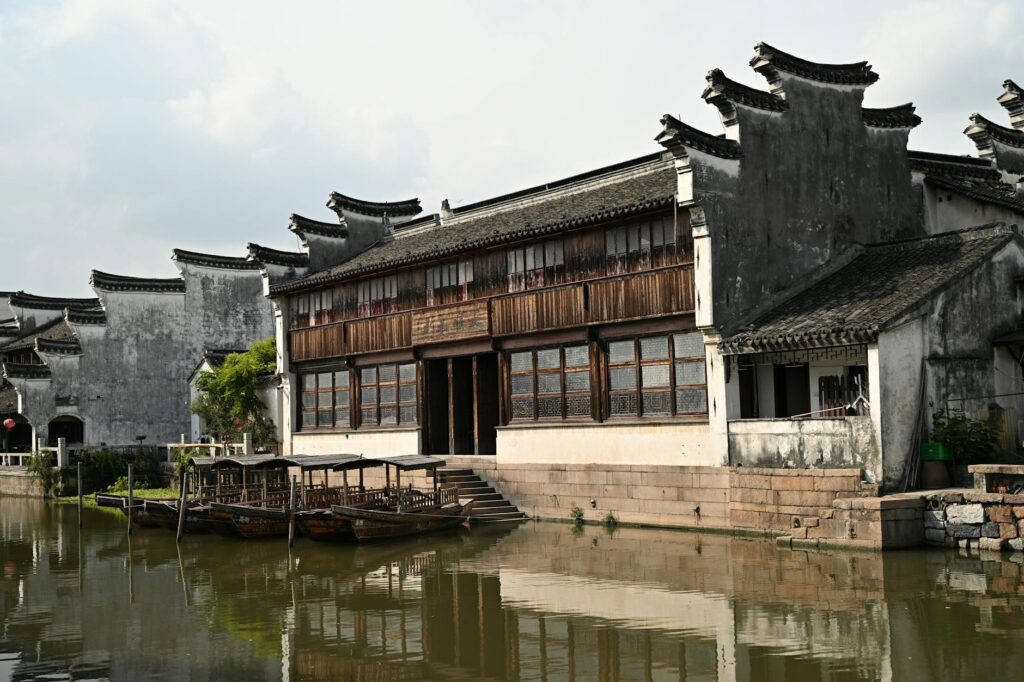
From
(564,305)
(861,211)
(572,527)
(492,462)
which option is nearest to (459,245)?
(564,305)

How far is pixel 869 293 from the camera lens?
21.5m

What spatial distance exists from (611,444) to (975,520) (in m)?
8.51

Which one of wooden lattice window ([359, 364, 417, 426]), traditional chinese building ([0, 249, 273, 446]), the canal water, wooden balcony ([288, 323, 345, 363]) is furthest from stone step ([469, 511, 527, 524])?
traditional chinese building ([0, 249, 273, 446])

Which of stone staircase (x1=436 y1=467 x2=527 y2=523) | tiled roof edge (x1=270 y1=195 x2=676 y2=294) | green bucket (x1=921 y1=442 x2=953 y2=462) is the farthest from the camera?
stone staircase (x1=436 y1=467 x2=527 y2=523)

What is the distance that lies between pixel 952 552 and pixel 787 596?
162 inches

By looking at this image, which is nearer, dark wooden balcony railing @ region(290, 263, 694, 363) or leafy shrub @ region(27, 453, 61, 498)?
dark wooden balcony railing @ region(290, 263, 694, 363)

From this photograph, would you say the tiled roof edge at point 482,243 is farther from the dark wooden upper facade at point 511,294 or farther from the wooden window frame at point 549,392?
the wooden window frame at point 549,392

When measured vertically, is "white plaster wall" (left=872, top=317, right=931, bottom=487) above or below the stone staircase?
above

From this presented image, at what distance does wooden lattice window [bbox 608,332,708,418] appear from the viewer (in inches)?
910

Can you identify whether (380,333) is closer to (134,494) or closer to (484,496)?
(484,496)

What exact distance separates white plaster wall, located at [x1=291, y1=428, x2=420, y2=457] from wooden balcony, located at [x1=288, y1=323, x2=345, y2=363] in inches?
94.3

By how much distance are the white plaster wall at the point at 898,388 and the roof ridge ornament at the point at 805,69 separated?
6663 millimetres

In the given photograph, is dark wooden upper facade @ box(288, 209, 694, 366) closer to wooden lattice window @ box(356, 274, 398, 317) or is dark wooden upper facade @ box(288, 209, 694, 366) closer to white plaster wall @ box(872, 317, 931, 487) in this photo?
wooden lattice window @ box(356, 274, 398, 317)

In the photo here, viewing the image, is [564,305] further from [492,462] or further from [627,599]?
[627,599]
